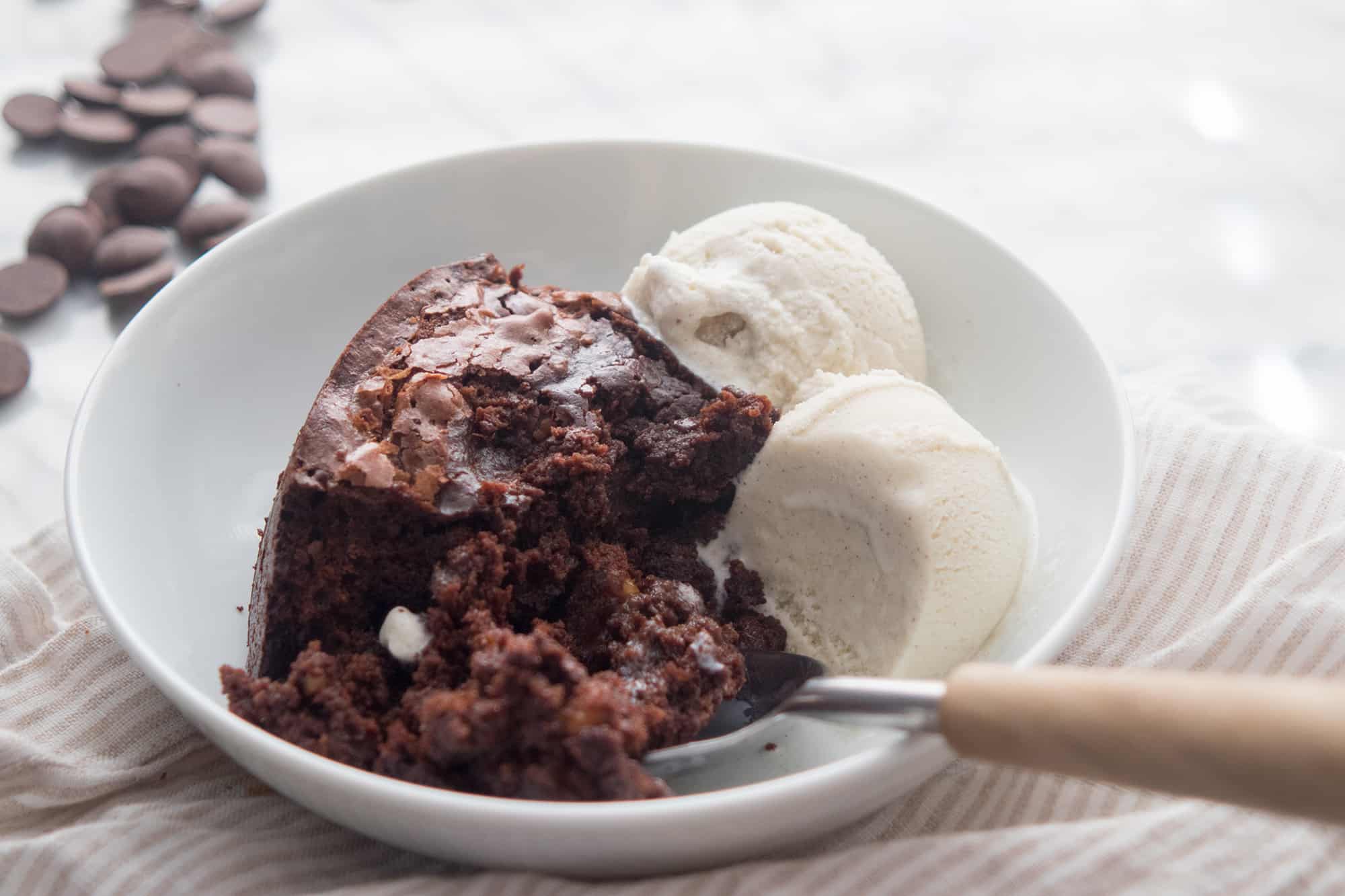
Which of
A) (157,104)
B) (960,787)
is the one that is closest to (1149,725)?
(960,787)

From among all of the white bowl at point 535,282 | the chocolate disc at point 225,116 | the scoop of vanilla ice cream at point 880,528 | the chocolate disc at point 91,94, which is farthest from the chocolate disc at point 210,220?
the scoop of vanilla ice cream at point 880,528

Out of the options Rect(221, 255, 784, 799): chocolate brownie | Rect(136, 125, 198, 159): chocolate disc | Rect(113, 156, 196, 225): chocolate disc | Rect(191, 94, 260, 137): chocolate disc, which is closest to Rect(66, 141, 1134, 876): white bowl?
Rect(221, 255, 784, 799): chocolate brownie

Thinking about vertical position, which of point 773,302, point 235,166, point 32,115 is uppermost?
point 773,302

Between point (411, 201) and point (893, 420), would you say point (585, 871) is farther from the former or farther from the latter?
point (411, 201)

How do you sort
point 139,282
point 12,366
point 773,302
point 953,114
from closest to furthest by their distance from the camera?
1. point 773,302
2. point 12,366
3. point 139,282
4. point 953,114

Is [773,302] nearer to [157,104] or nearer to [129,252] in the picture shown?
[129,252]

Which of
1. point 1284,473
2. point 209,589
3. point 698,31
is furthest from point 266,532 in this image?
point 698,31

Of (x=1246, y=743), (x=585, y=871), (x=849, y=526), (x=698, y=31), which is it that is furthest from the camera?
(x=698, y=31)
